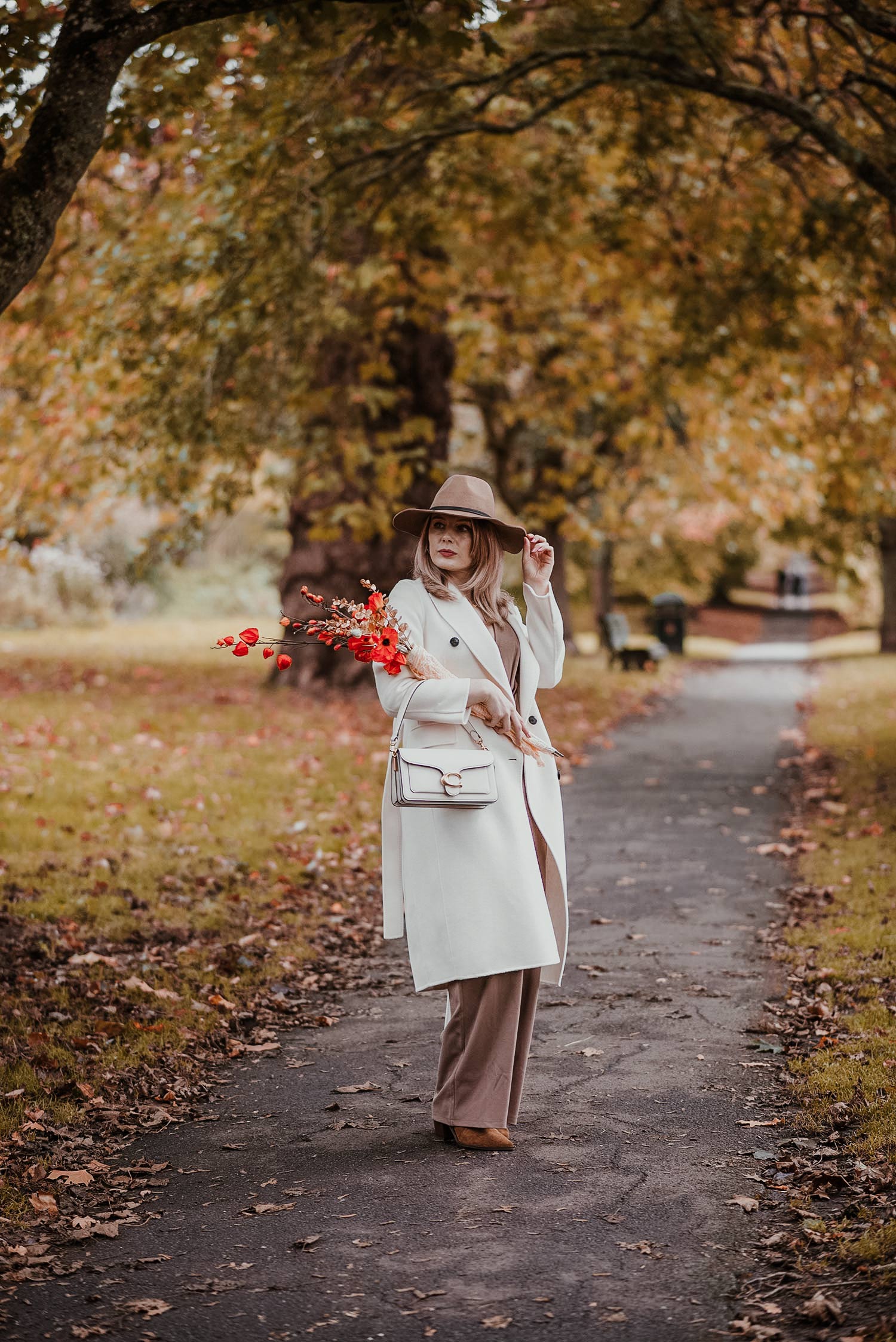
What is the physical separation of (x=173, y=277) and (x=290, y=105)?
1432mm

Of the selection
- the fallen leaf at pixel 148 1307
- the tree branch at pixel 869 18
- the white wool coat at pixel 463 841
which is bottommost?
the fallen leaf at pixel 148 1307

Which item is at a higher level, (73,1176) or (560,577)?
(560,577)

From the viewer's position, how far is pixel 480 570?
4785 millimetres

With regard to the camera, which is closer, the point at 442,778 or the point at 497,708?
the point at 442,778

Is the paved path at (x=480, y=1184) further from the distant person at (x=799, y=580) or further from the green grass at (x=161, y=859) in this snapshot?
the distant person at (x=799, y=580)

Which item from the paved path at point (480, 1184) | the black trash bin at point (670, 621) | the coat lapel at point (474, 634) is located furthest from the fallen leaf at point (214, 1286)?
the black trash bin at point (670, 621)

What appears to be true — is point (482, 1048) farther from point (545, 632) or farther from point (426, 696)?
point (545, 632)

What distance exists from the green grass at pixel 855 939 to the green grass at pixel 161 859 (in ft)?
8.53

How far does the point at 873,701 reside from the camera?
17547 mm

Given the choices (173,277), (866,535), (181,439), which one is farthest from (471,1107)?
(866,535)

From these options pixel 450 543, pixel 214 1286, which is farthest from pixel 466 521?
pixel 214 1286

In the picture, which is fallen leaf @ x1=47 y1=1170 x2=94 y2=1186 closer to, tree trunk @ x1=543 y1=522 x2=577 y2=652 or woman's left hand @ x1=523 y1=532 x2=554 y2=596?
woman's left hand @ x1=523 y1=532 x2=554 y2=596

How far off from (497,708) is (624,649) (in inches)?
700

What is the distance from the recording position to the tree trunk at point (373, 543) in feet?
51.6
